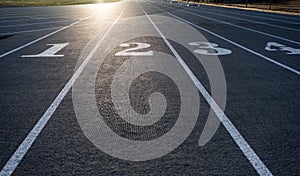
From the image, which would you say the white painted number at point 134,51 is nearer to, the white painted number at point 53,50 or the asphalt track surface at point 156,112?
the asphalt track surface at point 156,112

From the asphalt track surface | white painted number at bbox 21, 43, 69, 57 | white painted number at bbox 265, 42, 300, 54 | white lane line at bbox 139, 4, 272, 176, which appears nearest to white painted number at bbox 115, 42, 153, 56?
the asphalt track surface

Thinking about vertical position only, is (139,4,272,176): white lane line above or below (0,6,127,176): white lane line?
above

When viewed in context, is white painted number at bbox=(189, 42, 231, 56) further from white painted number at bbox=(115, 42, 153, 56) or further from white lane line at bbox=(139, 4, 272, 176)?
white lane line at bbox=(139, 4, 272, 176)

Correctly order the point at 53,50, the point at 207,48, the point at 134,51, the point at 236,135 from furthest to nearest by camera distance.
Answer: the point at 207,48
the point at 53,50
the point at 134,51
the point at 236,135

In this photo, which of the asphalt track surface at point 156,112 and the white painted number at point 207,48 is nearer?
the asphalt track surface at point 156,112

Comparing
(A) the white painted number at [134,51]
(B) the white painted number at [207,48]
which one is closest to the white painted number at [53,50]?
(A) the white painted number at [134,51]

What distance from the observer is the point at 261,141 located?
3.43 metres

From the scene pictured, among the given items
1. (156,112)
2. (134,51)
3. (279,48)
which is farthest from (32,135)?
(279,48)

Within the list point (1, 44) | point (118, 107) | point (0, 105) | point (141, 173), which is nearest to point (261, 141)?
point (141, 173)

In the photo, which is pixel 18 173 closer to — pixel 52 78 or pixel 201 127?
pixel 201 127

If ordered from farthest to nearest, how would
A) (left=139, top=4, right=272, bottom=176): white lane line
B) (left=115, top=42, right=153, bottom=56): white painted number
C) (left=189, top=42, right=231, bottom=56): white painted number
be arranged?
(left=189, top=42, right=231, bottom=56): white painted number, (left=115, top=42, right=153, bottom=56): white painted number, (left=139, top=4, right=272, bottom=176): white lane line

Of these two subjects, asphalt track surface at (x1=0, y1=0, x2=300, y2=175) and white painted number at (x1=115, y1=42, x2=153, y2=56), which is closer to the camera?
asphalt track surface at (x1=0, y1=0, x2=300, y2=175)

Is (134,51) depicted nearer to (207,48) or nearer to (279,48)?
(207,48)

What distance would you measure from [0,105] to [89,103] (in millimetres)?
1449
